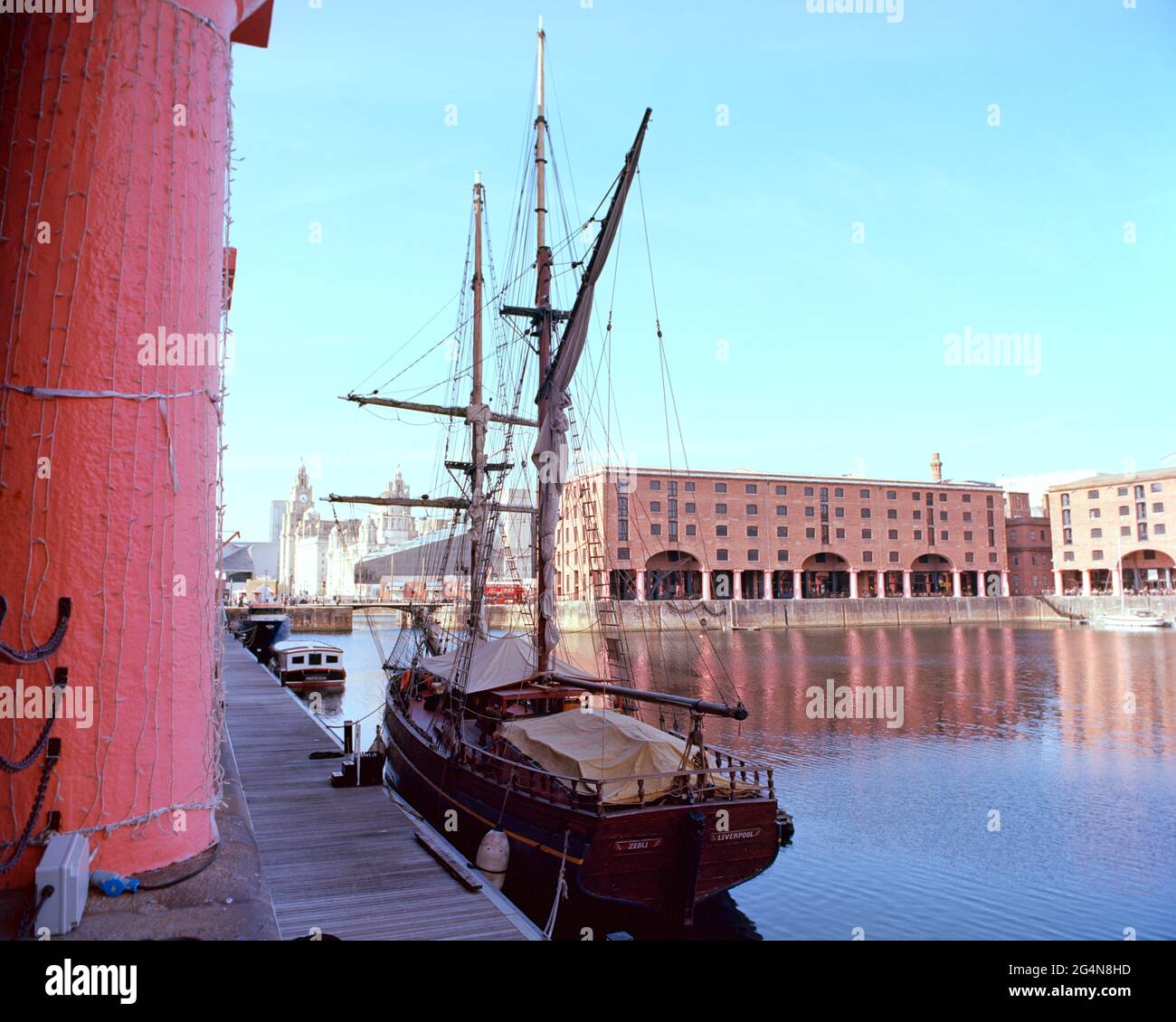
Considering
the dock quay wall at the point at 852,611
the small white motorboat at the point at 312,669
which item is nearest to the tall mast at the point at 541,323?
the small white motorboat at the point at 312,669

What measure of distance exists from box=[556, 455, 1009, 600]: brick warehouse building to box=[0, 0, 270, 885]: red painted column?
251 feet

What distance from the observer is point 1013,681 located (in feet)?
165

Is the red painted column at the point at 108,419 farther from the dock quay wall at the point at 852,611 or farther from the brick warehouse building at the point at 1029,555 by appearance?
the brick warehouse building at the point at 1029,555

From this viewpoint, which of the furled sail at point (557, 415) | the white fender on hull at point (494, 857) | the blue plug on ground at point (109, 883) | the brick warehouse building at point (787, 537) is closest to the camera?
the blue plug on ground at point (109, 883)

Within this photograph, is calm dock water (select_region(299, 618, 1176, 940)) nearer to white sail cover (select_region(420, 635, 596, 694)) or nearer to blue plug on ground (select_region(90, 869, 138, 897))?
white sail cover (select_region(420, 635, 596, 694))

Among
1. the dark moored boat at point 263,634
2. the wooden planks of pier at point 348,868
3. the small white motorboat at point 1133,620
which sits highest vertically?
the wooden planks of pier at point 348,868

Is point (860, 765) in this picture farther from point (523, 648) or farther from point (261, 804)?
point (261, 804)

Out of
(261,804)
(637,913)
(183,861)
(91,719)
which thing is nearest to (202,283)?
(91,719)

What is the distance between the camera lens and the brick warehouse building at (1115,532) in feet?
348

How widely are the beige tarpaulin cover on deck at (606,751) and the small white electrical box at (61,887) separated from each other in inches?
361

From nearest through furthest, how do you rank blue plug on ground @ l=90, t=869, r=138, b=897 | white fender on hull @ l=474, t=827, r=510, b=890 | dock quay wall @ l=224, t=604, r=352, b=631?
blue plug on ground @ l=90, t=869, r=138, b=897 → white fender on hull @ l=474, t=827, r=510, b=890 → dock quay wall @ l=224, t=604, r=352, b=631

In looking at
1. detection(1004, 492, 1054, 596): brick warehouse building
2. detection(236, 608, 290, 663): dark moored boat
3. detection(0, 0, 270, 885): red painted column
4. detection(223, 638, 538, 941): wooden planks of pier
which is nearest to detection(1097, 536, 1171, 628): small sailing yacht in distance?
detection(1004, 492, 1054, 596): brick warehouse building

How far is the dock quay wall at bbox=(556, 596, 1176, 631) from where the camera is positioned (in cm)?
9362
